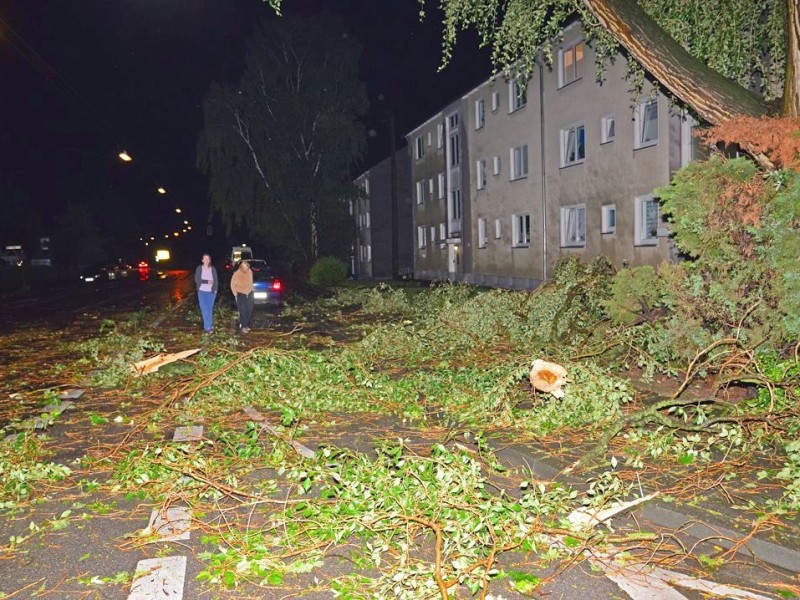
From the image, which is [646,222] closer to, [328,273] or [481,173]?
[481,173]

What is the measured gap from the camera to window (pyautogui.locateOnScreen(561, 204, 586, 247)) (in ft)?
91.0

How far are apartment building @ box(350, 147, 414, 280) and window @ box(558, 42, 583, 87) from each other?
2618cm

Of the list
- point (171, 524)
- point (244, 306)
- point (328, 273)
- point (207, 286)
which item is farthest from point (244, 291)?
point (328, 273)

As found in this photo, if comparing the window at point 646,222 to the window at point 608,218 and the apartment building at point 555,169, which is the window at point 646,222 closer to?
the apartment building at point 555,169

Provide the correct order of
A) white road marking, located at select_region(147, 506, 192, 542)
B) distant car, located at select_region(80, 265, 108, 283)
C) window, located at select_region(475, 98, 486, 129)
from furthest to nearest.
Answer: distant car, located at select_region(80, 265, 108, 283), window, located at select_region(475, 98, 486, 129), white road marking, located at select_region(147, 506, 192, 542)

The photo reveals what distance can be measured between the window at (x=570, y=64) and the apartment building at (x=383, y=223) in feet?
85.9

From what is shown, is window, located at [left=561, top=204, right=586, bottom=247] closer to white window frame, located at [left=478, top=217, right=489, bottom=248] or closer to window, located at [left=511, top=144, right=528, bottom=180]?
window, located at [left=511, top=144, right=528, bottom=180]

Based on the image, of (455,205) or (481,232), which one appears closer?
(481,232)

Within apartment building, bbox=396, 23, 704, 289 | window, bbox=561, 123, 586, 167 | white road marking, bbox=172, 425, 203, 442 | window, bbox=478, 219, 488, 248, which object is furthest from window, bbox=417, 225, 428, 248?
white road marking, bbox=172, 425, 203, 442

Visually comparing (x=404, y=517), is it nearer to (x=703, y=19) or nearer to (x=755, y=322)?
(x=755, y=322)

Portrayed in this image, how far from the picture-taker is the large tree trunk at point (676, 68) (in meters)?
8.27

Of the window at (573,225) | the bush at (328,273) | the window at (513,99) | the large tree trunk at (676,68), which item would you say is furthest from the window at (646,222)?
the bush at (328,273)

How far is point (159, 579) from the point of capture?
159 inches

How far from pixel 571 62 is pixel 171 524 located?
87.2 ft
